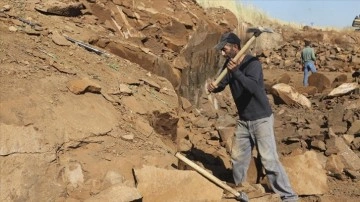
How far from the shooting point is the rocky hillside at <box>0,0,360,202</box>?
3585mm

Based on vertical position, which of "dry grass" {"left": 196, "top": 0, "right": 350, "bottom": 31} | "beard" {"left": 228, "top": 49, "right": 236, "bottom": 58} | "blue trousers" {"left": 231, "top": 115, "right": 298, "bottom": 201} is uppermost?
"beard" {"left": 228, "top": 49, "right": 236, "bottom": 58}

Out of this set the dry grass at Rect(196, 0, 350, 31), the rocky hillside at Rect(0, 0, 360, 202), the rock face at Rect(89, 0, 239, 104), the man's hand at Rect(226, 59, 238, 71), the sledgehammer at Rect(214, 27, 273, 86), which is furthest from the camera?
the dry grass at Rect(196, 0, 350, 31)

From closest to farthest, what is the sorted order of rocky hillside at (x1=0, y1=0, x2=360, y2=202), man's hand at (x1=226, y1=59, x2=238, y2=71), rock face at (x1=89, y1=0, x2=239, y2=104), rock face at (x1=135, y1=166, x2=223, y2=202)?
1. rocky hillside at (x1=0, y1=0, x2=360, y2=202)
2. rock face at (x1=135, y1=166, x2=223, y2=202)
3. man's hand at (x1=226, y1=59, x2=238, y2=71)
4. rock face at (x1=89, y1=0, x2=239, y2=104)

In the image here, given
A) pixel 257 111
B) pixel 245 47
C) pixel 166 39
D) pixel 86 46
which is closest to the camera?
pixel 245 47

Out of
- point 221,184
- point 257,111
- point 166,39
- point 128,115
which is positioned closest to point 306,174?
point 257,111

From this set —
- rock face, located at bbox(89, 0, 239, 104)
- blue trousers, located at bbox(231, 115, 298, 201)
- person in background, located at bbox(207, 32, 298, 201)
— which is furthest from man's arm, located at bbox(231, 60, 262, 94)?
rock face, located at bbox(89, 0, 239, 104)

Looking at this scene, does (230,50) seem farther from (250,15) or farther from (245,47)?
(250,15)

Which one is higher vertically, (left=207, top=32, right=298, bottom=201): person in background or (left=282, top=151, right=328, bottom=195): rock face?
(left=207, top=32, right=298, bottom=201): person in background

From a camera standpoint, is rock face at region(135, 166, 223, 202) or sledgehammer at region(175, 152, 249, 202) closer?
rock face at region(135, 166, 223, 202)

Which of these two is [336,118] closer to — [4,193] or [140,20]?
[140,20]

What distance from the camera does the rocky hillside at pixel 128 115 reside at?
3.59m

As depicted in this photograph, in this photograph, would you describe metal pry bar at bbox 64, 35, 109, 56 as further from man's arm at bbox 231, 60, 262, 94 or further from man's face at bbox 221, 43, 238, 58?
man's arm at bbox 231, 60, 262, 94

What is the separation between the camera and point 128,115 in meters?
4.70

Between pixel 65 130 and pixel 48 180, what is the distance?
0.53 meters
